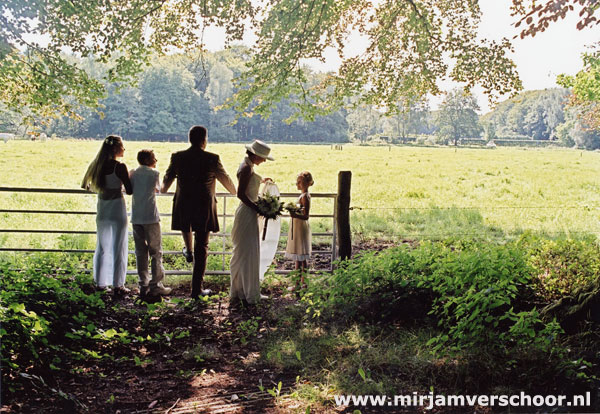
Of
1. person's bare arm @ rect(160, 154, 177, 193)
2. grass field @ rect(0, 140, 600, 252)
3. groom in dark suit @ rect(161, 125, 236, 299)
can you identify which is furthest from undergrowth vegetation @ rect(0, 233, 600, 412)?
grass field @ rect(0, 140, 600, 252)

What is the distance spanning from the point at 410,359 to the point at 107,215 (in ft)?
12.4

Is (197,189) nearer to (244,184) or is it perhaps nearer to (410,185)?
(244,184)

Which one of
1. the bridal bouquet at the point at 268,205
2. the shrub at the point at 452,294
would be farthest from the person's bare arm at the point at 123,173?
the shrub at the point at 452,294

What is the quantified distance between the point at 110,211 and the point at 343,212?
115 inches

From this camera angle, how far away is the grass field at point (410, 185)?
12.1 metres

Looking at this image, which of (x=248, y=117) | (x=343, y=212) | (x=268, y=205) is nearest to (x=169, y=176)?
(x=268, y=205)

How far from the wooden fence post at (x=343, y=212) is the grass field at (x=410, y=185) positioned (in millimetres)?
2397

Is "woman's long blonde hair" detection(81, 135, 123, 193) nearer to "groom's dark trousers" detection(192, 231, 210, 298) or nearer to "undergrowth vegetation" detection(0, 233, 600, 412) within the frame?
"undergrowth vegetation" detection(0, 233, 600, 412)

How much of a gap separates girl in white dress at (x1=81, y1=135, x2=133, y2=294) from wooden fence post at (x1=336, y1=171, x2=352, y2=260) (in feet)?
8.79

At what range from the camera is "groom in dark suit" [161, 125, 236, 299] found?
18.9 feet

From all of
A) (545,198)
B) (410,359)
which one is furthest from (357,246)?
(545,198)

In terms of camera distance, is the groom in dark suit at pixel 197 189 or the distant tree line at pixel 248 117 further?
the distant tree line at pixel 248 117

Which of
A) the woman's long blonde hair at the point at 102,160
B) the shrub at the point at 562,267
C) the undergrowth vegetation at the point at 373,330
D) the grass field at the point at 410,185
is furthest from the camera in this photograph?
the grass field at the point at 410,185

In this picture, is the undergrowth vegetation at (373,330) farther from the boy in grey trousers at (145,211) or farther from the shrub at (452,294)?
the boy in grey trousers at (145,211)
